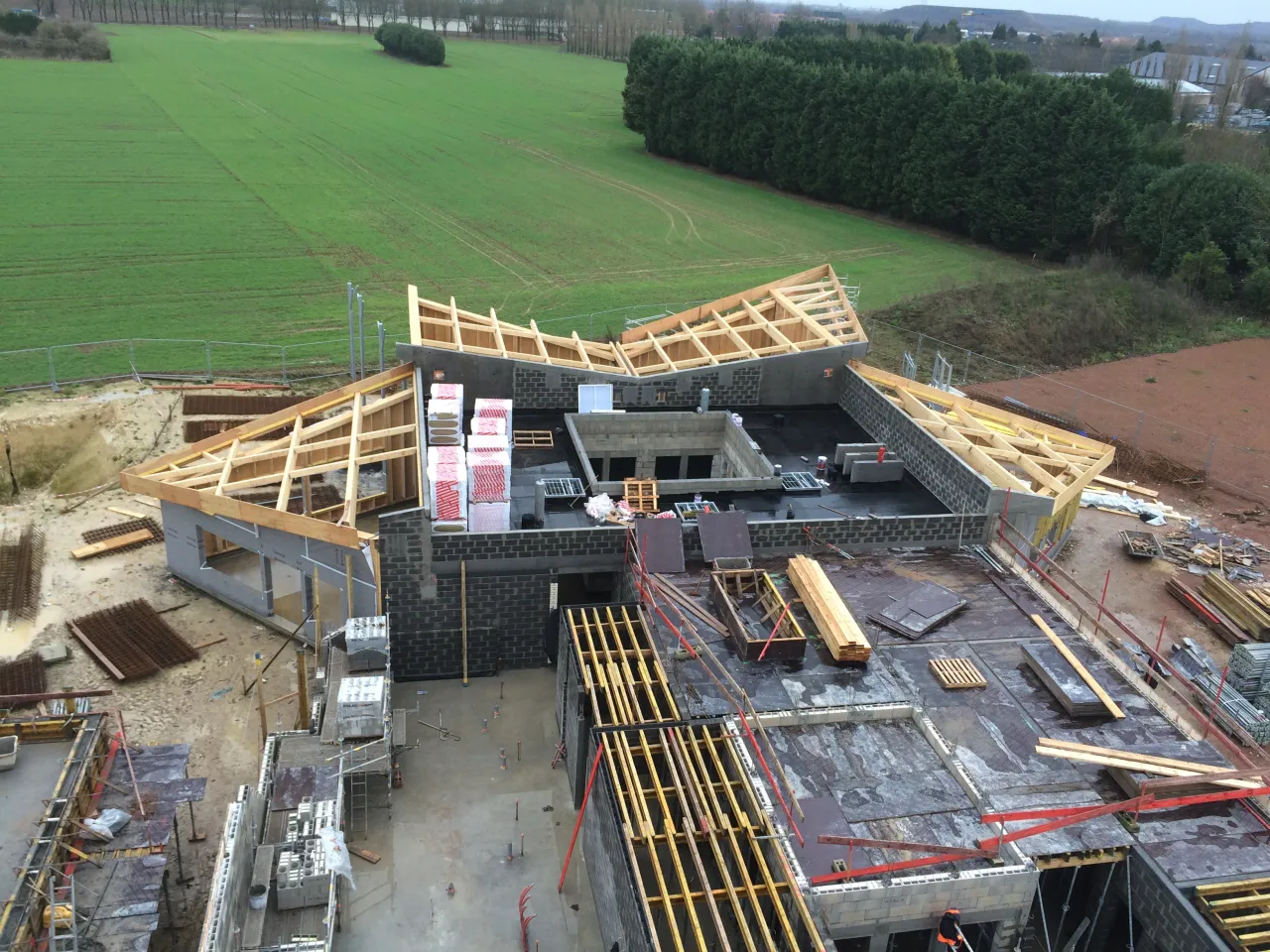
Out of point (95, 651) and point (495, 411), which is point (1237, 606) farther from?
point (95, 651)

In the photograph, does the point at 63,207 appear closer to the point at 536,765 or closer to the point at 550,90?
the point at 536,765

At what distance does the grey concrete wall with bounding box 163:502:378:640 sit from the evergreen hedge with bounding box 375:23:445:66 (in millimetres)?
134336

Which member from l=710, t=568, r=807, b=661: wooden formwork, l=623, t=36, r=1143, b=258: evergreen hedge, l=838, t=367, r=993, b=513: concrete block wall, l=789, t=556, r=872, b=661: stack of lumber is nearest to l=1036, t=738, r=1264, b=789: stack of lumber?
l=789, t=556, r=872, b=661: stack of lumber

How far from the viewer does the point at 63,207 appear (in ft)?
204

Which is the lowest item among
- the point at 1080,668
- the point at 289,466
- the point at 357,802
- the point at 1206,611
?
the point at 357,802

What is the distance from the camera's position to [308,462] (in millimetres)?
27297

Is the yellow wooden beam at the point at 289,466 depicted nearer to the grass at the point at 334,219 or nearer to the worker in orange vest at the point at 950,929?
the grass at the point at 334,219

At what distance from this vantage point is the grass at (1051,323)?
53.4 m

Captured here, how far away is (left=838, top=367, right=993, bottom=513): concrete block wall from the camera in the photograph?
83.7 feet

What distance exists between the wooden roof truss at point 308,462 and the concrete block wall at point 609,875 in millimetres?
9036

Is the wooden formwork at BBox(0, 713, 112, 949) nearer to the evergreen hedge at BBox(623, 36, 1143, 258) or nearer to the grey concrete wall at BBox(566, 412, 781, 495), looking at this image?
the grey concrete wall at BBox(566, 412, 781, 495)

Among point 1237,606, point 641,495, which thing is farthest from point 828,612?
point 1237,606

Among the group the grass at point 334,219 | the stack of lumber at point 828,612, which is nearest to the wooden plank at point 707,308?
the grass at point 334,219

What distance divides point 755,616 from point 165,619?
1602 cm
